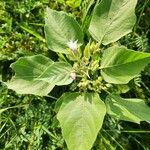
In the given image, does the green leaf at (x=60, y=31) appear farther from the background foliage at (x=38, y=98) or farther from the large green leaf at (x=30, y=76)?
the background foliage at (x=38, y=98)

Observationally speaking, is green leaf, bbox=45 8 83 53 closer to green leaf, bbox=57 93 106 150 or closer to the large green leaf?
the large green leaf

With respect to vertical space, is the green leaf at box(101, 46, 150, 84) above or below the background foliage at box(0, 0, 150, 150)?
above

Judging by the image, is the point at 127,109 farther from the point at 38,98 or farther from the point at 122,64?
the point at 38,98

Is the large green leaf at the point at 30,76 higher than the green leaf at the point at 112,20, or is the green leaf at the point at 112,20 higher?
the green leaf at the point at 112,20

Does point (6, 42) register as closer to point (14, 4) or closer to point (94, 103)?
point (14, 4)

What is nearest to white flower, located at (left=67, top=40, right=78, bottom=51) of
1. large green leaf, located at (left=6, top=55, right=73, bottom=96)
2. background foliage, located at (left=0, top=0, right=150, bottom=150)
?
large green leaf, located at (left=6, top=55, right=73, bottom=96)

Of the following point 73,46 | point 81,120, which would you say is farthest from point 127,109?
point 73,46

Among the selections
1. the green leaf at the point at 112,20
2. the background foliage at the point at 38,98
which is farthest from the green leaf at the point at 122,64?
the background foliage at the point at 38,98

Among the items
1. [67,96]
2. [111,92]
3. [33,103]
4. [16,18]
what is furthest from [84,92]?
[16,18]
